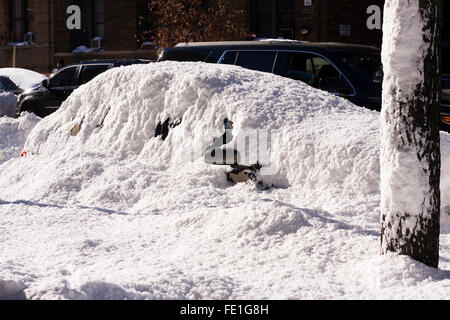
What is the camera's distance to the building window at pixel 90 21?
28.8m

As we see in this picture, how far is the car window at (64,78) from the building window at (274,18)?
8662mm

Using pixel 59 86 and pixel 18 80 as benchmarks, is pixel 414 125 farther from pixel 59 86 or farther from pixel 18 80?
pixel 18 80

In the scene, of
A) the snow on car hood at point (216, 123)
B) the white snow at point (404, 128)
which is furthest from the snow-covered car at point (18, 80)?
the white snow at point (404, 128)

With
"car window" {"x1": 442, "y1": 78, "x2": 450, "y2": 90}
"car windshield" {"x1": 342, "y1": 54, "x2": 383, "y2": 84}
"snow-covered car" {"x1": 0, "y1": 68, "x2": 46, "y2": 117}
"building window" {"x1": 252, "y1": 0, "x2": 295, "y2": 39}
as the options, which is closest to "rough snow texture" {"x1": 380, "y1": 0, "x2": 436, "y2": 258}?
"car windshield" {"x1": 342, "y1": 54, "x2": 383, "y2": 84}

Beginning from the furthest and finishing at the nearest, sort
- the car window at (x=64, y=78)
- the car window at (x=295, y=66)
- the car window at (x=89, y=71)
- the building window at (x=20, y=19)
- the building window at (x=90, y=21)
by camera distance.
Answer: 1. the building window at (x=20, y=19)
2. the building window at (x=90, y=21)
3. the car window at (x=64, y=78)
4. the car window at (x=89, y=71)
5. the car window at (x=295, y=66)

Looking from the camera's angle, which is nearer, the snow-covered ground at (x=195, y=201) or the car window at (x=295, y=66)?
the snow-covered ground at (x=195, y=201)

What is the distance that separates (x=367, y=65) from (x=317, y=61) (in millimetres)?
810

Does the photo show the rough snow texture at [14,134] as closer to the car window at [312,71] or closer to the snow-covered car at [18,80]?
the car window at [312,71]

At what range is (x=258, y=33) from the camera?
78.9ft

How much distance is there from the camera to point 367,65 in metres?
11.3

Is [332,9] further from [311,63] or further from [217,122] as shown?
[217,122]

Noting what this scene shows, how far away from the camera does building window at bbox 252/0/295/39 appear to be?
2336 cm

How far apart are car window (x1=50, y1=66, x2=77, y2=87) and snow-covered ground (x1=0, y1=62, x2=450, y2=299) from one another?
6510mm
